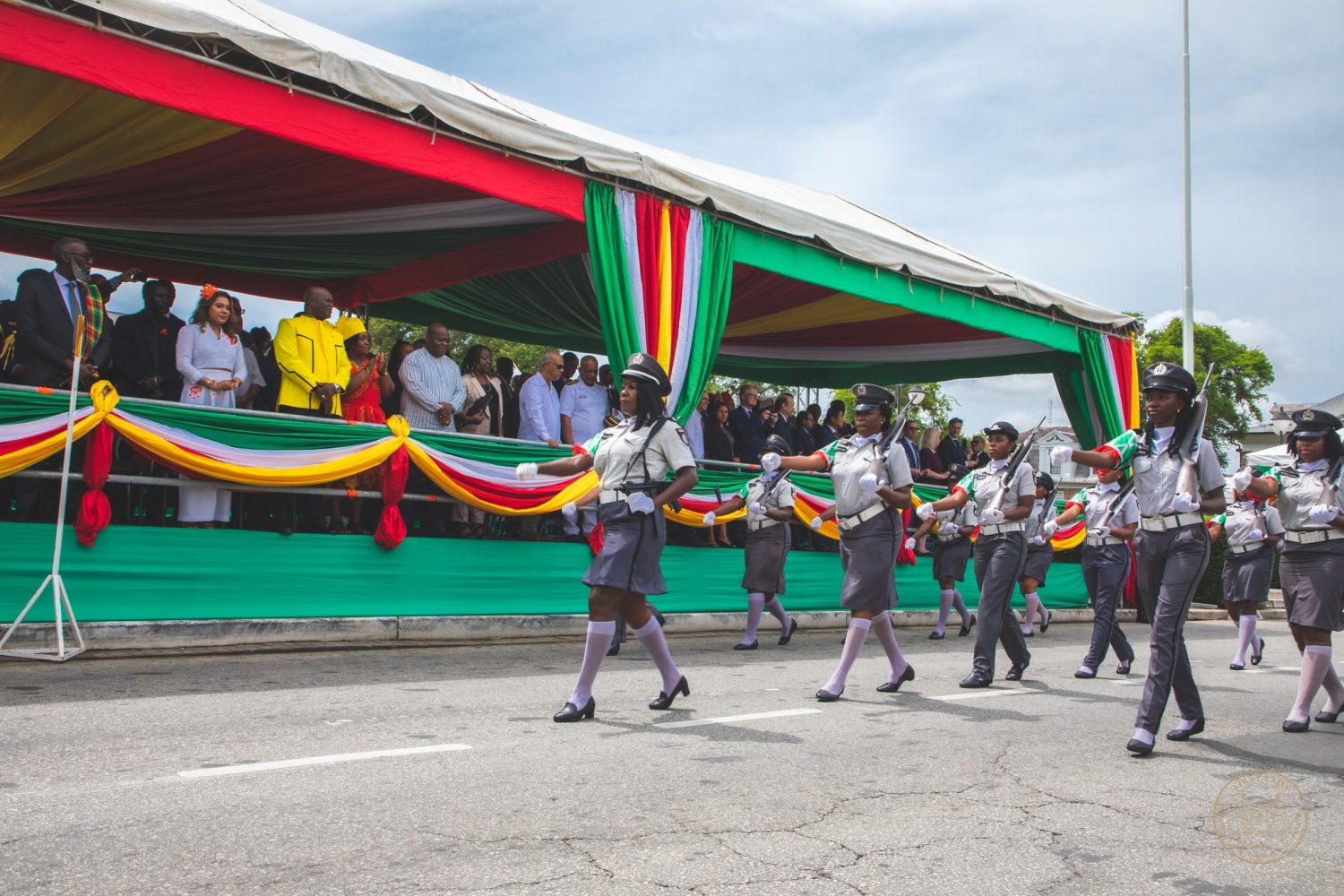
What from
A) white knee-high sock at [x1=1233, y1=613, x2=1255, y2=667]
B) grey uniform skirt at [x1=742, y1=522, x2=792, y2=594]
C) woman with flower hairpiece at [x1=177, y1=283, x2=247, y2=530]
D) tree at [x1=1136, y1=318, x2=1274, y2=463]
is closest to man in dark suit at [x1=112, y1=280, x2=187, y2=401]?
woman with flower hairpiece at [x1=177, y1=283, x2=247, y2=530]

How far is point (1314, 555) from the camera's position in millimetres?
7246

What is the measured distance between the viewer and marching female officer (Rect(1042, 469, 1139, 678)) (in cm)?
971

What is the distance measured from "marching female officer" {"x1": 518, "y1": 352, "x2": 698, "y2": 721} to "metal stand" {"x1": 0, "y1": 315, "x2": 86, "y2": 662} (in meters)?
3.12

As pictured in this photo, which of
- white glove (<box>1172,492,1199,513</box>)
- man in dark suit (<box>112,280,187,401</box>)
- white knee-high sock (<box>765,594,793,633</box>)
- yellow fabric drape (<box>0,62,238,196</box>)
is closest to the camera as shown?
white glove (<box>1172,492,1199,513</box>)

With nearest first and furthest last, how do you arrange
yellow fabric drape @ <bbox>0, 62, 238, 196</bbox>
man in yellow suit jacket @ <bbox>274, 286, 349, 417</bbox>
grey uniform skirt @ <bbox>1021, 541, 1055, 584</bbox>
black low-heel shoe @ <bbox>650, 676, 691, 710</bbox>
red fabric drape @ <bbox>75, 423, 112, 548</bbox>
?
1. black low-heel shoe @ <bbox>650, 676, 691, 710</bbox>
2. red fabric drape @ <bbox>75, 423, 112, 548</bbox>
3. yellow fabric drape @ <bbox>0, 62, 238, 196</bbox>
4. man in yellow suit jacket @ <bbox>274, 286, 349, 417</bbox>
5. grey uniform skirt @ <bbox>1021, 541, 1055, 584</bbox>

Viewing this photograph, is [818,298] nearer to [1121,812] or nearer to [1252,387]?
[1121,812]

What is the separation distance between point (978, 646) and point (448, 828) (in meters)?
5.36

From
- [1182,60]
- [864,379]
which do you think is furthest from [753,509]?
[1182,60]

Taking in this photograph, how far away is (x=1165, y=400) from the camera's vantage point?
625cm

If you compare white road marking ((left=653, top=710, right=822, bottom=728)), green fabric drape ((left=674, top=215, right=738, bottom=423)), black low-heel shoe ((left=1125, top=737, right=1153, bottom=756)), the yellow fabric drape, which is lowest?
white road marking ((left=653, top=710, right=822, bottom=728))

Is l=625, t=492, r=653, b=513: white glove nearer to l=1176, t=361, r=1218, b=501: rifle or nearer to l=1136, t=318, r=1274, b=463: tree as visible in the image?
l=1176, t=361, r=1218, b=501: rifle

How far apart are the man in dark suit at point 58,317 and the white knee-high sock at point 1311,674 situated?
8.20 m

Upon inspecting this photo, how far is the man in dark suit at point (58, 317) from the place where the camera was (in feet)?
26.8

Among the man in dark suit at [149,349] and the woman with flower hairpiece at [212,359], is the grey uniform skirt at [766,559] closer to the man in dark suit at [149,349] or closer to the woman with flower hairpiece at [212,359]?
the woman with flower hairpiece at [212,359]
